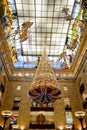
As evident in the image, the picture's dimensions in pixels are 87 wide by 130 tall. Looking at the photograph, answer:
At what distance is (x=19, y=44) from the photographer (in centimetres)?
2133

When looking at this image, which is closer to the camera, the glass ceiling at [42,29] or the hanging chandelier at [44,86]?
the hanging chandelier at [44,86]

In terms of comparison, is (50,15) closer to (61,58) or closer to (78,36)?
(78,36)

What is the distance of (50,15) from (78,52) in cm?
573

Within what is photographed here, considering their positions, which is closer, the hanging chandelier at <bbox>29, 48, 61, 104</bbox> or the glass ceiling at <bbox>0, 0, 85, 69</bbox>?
the hanging chandelier at <bbox>29, 48, 61, 104</bbox>

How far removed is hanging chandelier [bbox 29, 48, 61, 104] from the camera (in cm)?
848

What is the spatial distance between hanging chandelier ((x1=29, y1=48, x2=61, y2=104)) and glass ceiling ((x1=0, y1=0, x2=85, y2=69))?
920 cm

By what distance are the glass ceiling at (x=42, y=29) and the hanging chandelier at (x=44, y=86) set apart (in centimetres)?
920

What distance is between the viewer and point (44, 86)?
332 inches

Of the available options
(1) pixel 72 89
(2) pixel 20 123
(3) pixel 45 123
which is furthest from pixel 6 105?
(1) pixel 72 89

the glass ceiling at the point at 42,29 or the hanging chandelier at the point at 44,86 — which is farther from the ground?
the glass ceiling at the point at 42,29

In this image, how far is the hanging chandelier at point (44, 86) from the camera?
8484mm

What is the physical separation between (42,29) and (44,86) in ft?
40.6

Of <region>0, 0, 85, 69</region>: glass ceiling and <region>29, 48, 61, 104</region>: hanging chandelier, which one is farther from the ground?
<region>0, 0, 85, 69</region>: glass ceiling

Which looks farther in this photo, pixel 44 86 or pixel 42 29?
pixel 42 29
